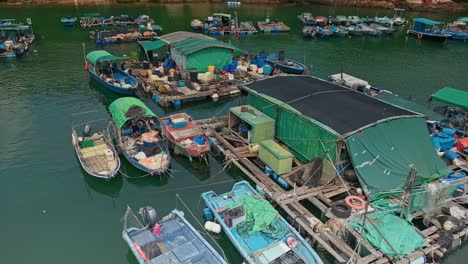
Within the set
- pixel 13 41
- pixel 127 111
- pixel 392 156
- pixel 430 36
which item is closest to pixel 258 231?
pixel 392 156

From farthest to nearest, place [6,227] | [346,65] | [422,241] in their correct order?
[346,65]
[6,227]
[422,241]

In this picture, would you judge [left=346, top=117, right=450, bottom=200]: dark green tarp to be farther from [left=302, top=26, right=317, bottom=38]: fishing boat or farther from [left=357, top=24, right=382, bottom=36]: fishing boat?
[left=357, top=24, right=382, bottom=36]: fishing boat

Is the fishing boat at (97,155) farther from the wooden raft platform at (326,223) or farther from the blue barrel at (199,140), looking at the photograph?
the wooden raft platform at (326,223)

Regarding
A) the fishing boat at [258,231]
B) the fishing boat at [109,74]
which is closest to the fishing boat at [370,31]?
the fishing boat at [109,74]

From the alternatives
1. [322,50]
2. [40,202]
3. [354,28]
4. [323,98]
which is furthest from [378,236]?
[354,28]

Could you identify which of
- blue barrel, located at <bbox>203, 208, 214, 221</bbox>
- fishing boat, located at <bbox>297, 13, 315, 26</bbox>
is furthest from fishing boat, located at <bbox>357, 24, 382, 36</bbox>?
blue barrel, located at <bbox>203, 208, 214, 221</bbox>

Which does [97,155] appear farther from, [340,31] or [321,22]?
[321,22]

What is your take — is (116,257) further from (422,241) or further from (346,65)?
(346,65)
